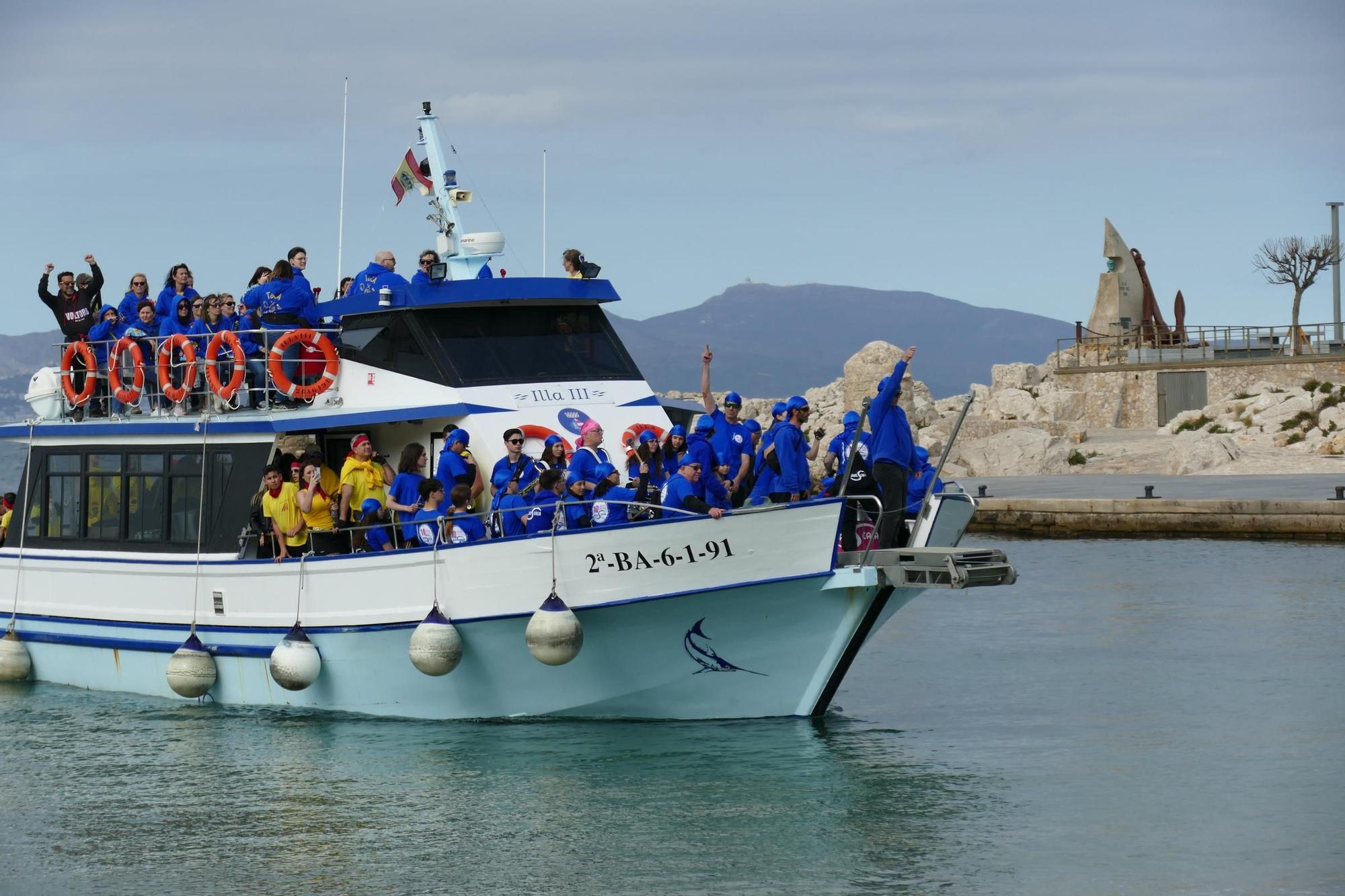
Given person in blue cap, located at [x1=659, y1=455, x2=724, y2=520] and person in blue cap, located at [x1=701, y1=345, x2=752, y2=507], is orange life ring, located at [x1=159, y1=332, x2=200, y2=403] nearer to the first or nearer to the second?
person in blue cap, located at [x1=701, y1=345, x2=752, y2=507]

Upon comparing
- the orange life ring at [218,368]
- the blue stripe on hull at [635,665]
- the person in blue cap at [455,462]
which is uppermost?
the orange life ring at [218,368]

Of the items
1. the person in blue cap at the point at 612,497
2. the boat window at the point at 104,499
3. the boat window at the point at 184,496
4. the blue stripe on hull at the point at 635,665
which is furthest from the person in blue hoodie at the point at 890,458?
the boat window at the point at 104,499

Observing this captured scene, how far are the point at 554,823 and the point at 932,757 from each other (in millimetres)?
3592

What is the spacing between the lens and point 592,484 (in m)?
13.4

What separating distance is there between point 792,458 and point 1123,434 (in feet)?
120

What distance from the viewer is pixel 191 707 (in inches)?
623

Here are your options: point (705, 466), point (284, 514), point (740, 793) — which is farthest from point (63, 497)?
point (740, 793)

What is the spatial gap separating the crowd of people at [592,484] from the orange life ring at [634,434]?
21cm

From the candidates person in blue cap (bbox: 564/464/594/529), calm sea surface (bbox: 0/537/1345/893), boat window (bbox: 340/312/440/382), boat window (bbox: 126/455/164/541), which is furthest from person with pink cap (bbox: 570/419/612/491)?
boat window (bbox: 126/455/164/541)

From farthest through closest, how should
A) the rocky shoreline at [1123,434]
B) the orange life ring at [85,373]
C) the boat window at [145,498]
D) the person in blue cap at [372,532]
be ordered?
the rocky shoreline at [1123,434] → the orange life ring at [85,373] → the boat window at [145,498] → the person in blue cap at [372,532]

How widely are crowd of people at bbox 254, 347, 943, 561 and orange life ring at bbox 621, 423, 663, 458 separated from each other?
0.21 m

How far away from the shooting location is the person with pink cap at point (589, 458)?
13359 mm

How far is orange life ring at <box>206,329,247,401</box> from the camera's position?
15156mm

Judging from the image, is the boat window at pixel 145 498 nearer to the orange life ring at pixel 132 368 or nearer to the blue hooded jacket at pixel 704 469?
the orange life ring at pixel 132 368
